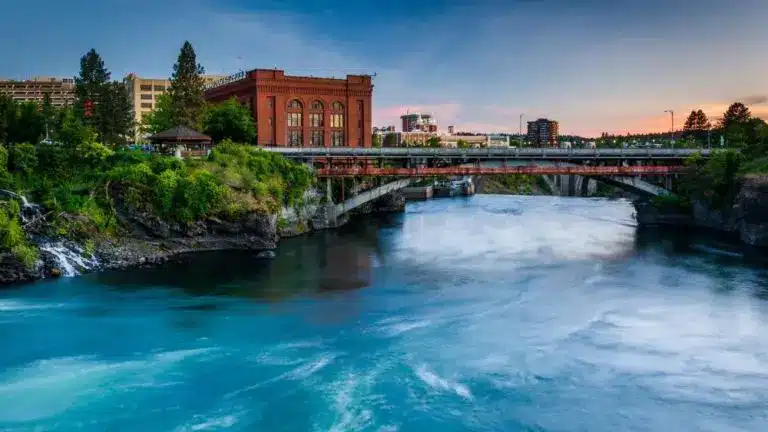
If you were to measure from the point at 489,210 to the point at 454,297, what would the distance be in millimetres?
53737

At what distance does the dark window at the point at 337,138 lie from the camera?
82794mm

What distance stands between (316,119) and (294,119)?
9.44 feet

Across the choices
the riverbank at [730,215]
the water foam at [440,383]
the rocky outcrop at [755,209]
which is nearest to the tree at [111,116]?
the riverbank at [730,215]

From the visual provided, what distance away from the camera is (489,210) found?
86938 mm

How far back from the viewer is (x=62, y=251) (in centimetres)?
3862

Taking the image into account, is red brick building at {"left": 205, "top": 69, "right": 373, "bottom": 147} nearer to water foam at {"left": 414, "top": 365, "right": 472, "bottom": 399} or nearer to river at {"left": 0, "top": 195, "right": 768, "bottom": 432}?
river at {"left": 0, "top": 195, "right": 768, "bottom": 432}

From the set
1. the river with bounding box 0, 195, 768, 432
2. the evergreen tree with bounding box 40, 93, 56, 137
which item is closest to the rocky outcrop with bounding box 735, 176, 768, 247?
the river with bounding box 0, 195, 768, 432

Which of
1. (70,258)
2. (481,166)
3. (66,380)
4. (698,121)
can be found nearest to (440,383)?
(66,380)

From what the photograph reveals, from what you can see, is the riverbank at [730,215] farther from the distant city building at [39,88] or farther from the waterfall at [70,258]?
the distant city building at [39,88]

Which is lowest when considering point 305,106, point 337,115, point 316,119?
point 316,119

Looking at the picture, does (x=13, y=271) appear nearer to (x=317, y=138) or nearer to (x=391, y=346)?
(x=391, y=346)

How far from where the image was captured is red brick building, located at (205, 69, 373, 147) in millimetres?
77125

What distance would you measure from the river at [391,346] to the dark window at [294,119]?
3711 centimetres

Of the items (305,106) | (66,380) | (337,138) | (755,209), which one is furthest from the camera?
(337,138)
